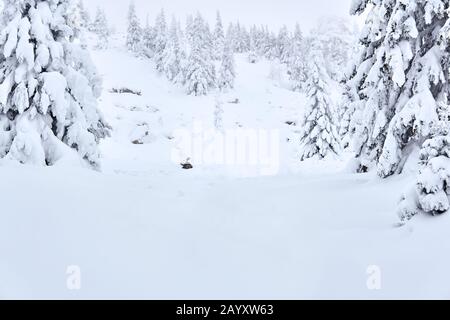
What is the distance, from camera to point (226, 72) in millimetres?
79938

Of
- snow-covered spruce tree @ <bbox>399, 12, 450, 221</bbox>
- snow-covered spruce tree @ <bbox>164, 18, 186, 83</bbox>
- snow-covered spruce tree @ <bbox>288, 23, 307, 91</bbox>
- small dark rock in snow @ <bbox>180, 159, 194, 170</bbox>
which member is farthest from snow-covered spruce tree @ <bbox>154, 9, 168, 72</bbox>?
snow-covered spruce tree @ <bbox>399, 12, 450, 221</bbox>

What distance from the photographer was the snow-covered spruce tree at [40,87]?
45.1ft

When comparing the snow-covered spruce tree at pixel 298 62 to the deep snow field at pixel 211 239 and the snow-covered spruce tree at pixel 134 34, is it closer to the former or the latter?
the snow-covered spruce tree at pixel 134 34

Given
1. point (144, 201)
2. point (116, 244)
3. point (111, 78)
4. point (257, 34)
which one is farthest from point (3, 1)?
point (257, 34)

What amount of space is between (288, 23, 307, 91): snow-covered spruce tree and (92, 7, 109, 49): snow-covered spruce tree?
146 feet

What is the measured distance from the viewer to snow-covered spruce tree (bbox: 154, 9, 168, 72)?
84.9 metres

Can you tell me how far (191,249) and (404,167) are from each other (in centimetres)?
767

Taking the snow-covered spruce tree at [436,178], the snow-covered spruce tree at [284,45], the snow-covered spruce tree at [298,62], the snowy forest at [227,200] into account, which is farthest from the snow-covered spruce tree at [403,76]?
the snow-covered spruce tree at [284,45]

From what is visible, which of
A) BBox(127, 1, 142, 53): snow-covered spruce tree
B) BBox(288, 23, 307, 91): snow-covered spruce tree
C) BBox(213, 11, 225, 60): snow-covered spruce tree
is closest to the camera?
BBox(288, 23, 307, 91): snow-covered spruce tree

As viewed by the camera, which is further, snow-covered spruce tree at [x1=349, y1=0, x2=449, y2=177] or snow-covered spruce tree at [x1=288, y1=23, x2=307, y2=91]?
snow-covered spruce tree at [x1=288, y1=23, x2=307, y2=91]

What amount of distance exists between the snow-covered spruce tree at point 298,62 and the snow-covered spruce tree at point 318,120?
51.5 m

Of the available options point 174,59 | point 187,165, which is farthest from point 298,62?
point 187,165

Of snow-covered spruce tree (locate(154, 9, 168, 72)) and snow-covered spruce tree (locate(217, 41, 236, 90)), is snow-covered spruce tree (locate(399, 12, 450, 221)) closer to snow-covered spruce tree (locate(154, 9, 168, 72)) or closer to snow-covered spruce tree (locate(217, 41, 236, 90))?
snow-covered spruce tree (locate(217, 41, 236, 90))
